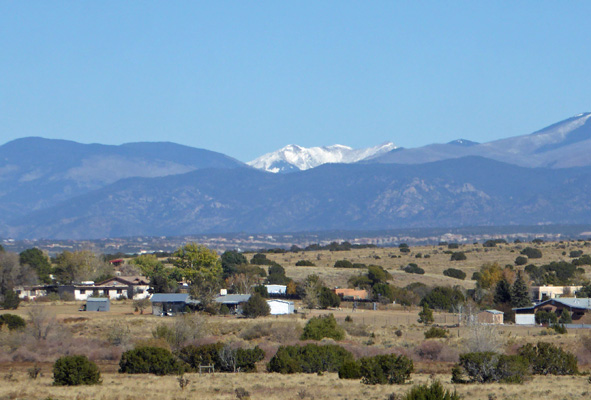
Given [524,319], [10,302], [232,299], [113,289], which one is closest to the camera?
[524,319]

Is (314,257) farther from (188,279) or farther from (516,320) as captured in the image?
(516,320)

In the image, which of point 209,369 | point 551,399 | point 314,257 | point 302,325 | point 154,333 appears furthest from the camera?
point 314,257

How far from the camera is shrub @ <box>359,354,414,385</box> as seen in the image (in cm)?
3809

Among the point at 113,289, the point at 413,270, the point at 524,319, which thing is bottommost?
the point at 524,319

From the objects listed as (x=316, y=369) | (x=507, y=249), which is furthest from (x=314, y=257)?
(x=316, y=369)

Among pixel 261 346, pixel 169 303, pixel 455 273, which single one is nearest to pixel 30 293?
pixel 169 303

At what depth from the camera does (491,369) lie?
38.8 metres

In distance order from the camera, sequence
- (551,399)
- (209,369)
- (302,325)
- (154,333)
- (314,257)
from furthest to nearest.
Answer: (314,257)
(302,325)
(154,333)
(209,369)
(551,399)

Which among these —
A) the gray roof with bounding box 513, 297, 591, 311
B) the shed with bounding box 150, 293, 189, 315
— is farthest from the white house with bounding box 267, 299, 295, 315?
the gray roof with bounding box 513, 297, 591, 311

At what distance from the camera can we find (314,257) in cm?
13600

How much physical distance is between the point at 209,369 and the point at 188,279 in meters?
53.3

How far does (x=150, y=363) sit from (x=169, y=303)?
34.5 m

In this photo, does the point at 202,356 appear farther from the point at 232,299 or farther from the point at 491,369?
the point at 232,299

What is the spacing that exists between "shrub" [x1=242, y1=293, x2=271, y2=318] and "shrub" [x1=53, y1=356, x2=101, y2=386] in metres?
31.7
